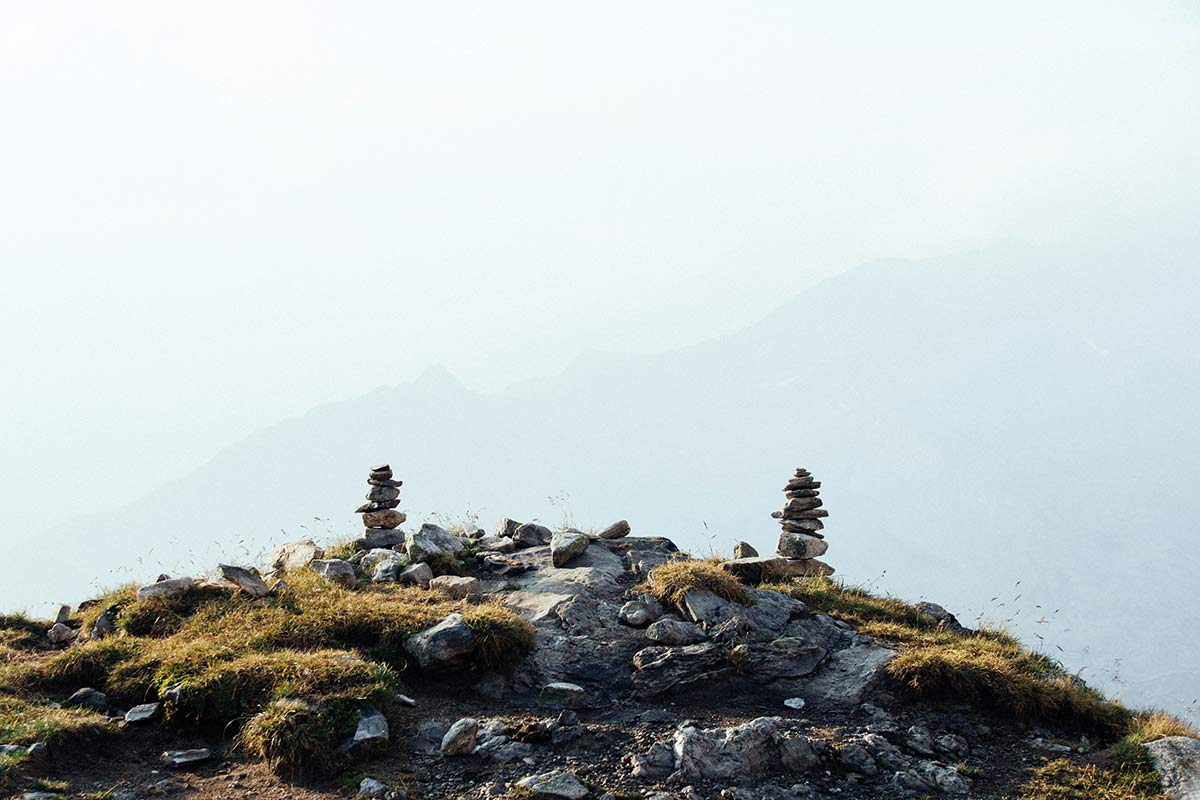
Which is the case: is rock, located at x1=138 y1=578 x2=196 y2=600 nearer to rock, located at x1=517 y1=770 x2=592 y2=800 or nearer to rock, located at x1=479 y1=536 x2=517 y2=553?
rock, located at x1=479 y1=536 x2=517 y2=553

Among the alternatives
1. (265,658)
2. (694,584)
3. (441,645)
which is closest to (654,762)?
(441,645)

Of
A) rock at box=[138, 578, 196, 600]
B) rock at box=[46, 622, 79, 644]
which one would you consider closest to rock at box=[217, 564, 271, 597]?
rock at box=[138, 578, 196, 600]

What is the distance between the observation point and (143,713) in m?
10.3

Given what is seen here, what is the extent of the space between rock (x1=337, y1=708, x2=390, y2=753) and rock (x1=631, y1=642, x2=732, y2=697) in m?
3.63

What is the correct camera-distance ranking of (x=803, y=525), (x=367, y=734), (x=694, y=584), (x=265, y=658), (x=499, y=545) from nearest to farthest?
(x=367, y=734), (x=265, y=658), (x=694, y=584), (x=499, y=545), (x=803, y=525)

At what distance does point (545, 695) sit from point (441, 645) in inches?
64.7

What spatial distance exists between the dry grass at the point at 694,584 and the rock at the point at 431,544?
13.9ft

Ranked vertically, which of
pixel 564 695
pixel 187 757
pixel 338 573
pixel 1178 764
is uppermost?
pixel 338 573

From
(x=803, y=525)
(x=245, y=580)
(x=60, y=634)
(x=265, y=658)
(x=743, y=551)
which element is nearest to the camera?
(x=265, y=658)

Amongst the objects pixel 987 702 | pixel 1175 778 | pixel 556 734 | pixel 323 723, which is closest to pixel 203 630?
pixel 323 723

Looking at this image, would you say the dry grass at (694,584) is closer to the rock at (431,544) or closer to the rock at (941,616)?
the rock at (941,616)

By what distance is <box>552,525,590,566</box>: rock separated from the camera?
15914 mm

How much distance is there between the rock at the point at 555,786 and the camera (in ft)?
28.2

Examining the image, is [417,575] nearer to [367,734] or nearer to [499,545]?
[499,545]
